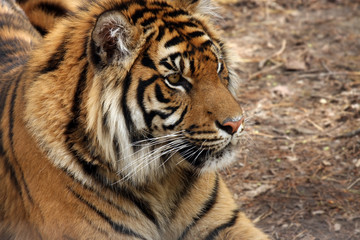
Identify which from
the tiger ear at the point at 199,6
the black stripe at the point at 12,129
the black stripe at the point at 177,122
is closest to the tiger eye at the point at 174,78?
Result: the black stripe at the point at 177,122

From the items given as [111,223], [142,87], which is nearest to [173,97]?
[142,87]

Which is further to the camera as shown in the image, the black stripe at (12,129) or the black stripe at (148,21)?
the black stripe at (12,129)

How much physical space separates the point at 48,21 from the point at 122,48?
2371 mm

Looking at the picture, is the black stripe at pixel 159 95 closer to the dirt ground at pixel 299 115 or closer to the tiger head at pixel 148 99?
the tiger head at pixel 148 99

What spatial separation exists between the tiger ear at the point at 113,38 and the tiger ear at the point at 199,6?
458 mm

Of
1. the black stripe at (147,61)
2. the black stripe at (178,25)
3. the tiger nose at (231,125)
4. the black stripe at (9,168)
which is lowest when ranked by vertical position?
the black stripe at (9,168)

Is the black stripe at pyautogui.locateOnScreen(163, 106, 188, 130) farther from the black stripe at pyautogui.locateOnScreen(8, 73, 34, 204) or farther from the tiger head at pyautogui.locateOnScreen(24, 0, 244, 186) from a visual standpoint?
the black stripe at pyautogui.locateOnScreen(8, 73, 34, 204)

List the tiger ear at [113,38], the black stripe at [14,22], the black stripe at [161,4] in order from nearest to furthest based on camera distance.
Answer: the tiger ear at [113,38], the black stripe at [161,4], the black stripe at [14,22]

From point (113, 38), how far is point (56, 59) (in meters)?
0.38

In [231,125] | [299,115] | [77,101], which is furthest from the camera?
[299,115]

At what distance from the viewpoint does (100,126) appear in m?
2.63

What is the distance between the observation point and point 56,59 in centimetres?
278

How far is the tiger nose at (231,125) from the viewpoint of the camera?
2547mm

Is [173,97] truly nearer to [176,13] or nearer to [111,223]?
[176,13]
